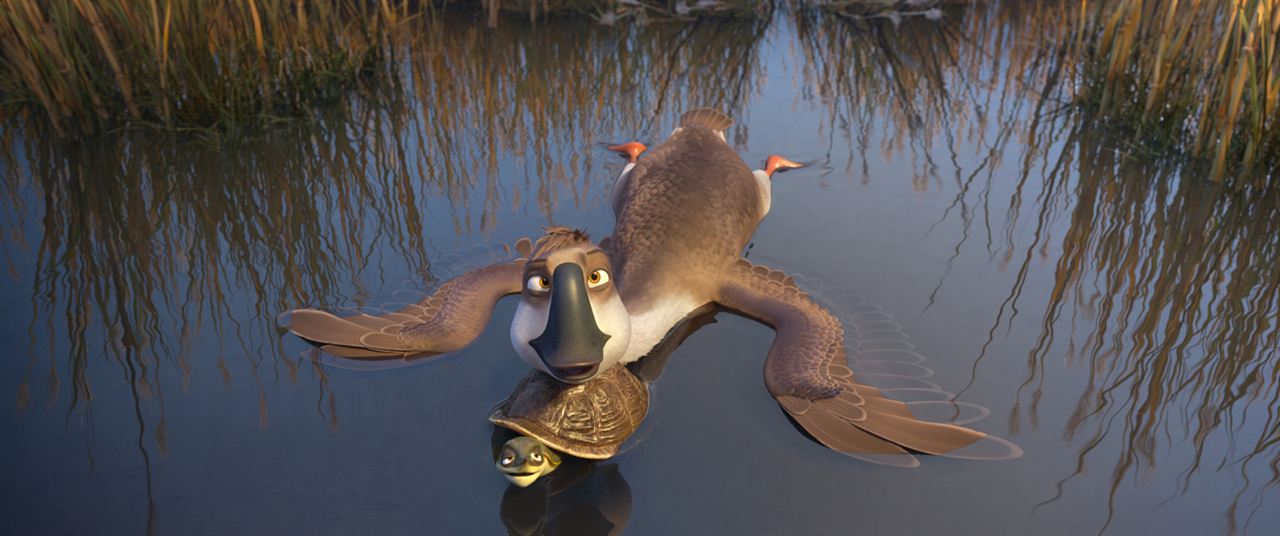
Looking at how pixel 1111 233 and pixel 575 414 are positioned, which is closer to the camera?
pixel 575 414

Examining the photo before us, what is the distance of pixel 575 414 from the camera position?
267 cm

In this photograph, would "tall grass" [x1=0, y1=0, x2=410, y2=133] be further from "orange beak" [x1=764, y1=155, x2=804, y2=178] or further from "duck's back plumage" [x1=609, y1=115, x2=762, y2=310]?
"orange beak" [x1=764, y1=155, x2=804, y2=178]

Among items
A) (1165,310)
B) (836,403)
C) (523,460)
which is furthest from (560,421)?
(1165,310)

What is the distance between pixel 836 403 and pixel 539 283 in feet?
3.43

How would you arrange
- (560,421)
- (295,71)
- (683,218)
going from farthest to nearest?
(295,71) → (683,218) → (560,421)

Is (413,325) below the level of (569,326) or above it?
below

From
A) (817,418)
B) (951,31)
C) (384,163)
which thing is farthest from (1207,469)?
(951,31)

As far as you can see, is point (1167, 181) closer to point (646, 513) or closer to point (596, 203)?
point (596, 203)

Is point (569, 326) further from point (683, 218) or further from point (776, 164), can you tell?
point (776, 164)

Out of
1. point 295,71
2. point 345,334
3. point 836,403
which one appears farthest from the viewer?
point 295,71

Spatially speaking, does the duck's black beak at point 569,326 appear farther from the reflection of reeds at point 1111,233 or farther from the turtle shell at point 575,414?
the reflection of reeds at point 1111,233

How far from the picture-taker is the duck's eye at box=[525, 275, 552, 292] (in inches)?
102

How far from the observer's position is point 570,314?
8.25ft

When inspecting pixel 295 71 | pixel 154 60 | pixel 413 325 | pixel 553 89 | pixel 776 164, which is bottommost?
pixel 413 325
